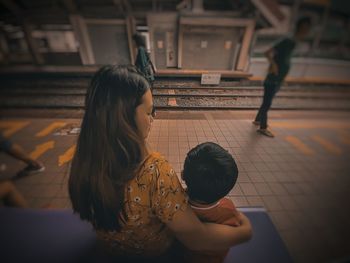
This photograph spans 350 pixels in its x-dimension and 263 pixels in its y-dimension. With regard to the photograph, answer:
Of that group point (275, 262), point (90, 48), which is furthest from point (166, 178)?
point (90, 48)

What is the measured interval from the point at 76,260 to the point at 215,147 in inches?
33.6

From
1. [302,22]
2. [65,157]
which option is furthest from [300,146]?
[65,157]

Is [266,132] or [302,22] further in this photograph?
[266,132]

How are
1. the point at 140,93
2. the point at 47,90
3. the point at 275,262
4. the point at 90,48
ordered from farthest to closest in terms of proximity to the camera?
the point at 47,90
the point at 90,48
the point at 275,262
the point at 140,93

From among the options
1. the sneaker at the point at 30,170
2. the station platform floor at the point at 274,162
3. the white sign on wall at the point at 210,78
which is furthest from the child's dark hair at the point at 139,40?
the sneaker at the point at 30,170

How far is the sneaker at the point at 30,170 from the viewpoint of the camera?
1536 mm

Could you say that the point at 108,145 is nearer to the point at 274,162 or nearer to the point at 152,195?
the point at 152,195

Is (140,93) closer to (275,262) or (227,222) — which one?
(227,222)

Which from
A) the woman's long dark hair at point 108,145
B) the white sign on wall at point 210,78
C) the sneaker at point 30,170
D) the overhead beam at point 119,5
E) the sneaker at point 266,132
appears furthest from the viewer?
the sneaker at point 266,132

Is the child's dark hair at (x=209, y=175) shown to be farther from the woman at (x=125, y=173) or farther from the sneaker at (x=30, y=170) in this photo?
the sneaker at (x=30, y=170)

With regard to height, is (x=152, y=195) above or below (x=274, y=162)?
above

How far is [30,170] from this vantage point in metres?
1.63

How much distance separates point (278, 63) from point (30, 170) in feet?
8.62

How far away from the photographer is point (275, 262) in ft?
2.90
